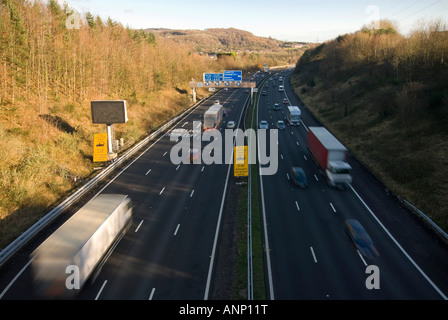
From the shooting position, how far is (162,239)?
2202cm

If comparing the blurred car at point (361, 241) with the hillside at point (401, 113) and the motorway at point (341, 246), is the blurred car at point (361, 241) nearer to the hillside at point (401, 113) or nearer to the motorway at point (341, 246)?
the motorway at point (341, 246)

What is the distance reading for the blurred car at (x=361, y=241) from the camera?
20312 millimetres

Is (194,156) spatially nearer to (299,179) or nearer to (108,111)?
(108,111)

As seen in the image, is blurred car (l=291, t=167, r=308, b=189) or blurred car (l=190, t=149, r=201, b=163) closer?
blurred car (l=291, t=167, r=308, b=189)

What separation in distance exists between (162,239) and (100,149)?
63.5 ft

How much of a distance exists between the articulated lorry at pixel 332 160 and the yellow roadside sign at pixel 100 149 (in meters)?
25.3

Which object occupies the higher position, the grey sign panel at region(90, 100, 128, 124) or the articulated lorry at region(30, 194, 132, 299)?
the grey sign panel at region(90, 100, 128, 124)

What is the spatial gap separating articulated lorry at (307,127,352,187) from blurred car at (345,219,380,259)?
861 centimetres

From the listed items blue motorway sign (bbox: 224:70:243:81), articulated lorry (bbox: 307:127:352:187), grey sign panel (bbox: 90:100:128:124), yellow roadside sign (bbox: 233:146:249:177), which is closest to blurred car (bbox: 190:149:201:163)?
yellow roadside sign (bbox: 233:146:249:177)

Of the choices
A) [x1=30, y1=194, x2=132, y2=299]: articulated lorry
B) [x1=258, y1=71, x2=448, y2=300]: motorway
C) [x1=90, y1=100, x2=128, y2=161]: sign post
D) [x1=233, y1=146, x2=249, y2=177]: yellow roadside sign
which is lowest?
[x1=258, y1=71, x2=448, y2=300]: motorway

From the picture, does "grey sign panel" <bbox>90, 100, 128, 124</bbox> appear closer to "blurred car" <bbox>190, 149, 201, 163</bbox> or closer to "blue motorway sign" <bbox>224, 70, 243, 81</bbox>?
"blurred car" <bbox>190, 149, 201, 163</bbox>

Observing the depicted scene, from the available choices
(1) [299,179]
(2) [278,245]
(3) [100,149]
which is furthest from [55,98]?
(2) [278,245]

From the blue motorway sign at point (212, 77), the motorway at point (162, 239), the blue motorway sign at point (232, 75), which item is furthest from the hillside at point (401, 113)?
the blue motorway sign at point (212, 77)

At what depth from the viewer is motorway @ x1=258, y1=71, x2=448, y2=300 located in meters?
17.4
